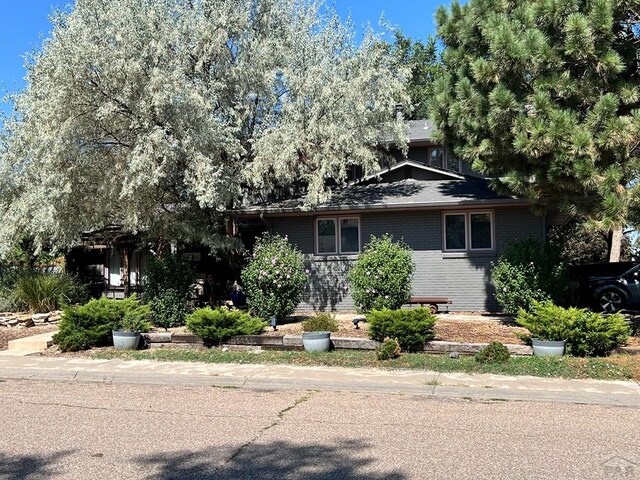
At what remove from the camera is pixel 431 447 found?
586 cm

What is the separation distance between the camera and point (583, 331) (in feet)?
33.1

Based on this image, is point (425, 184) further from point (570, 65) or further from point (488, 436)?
point (488, 436)

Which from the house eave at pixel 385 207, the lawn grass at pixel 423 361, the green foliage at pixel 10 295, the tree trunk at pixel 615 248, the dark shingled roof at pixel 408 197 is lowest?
the lawn grass at pixel 423 361

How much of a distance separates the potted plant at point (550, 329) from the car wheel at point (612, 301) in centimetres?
731

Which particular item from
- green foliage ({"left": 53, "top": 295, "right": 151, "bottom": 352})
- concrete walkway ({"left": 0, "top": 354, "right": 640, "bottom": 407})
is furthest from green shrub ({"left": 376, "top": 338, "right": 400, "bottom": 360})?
green foliage ({"left": 53, "top": 295, "right": 151, "bottom": 352})

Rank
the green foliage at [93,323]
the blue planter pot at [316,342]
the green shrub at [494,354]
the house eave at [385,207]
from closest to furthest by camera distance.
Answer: the green shrub at [494,354], the blue planter pot at [316,342], the green foliage at [93,323], the house eave at [385,207]

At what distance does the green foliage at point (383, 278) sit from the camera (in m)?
14.3

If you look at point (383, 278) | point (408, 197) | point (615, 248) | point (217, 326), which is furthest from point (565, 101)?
point (615, 248)

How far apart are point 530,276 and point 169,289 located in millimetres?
8582

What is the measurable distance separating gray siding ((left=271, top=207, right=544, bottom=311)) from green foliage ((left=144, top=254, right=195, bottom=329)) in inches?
155

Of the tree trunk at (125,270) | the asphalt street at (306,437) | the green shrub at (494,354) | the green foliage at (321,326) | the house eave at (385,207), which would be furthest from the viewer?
the tree trunk at (125,270)

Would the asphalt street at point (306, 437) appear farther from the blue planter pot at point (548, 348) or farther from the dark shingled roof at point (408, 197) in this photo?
the dark shingled roof at point (408, 197)

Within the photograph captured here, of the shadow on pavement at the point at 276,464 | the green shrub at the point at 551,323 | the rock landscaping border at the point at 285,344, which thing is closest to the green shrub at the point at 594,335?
the green shrub at the point at 551,323

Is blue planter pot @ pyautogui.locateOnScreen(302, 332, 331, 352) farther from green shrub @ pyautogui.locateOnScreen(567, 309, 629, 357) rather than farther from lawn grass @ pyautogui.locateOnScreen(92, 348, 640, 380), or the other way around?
green shrub @ pyautogui.locateOnScreen(567, 309, 629, 357)
